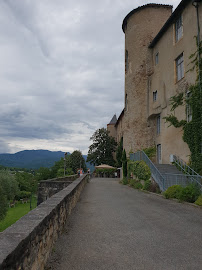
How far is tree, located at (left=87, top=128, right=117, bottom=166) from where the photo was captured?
170ft

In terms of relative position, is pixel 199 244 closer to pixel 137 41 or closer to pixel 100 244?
pixel 100 244

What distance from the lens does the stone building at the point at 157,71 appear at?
1648 cm

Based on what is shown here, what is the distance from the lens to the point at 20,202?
61.8m

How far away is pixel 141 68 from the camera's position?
24.3 meters

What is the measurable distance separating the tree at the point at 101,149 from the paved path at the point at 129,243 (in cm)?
4444

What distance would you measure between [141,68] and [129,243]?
22155 mm

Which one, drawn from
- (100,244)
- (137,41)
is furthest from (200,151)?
(137,41)

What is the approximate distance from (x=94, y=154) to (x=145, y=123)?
98.3 feet

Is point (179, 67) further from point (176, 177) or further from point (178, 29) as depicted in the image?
point (176, 177)

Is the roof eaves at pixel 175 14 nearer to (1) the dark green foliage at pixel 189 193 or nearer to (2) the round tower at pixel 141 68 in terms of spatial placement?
(2) the round tower at pixel 141 68

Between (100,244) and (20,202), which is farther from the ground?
(100,244)

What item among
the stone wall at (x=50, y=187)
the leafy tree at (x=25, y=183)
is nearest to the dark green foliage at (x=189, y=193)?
the stone wall at (x=50, y=187)

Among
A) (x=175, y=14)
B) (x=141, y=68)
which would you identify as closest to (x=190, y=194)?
(x=175, y=14)

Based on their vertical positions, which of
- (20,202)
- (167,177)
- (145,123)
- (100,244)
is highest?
(145,123)
